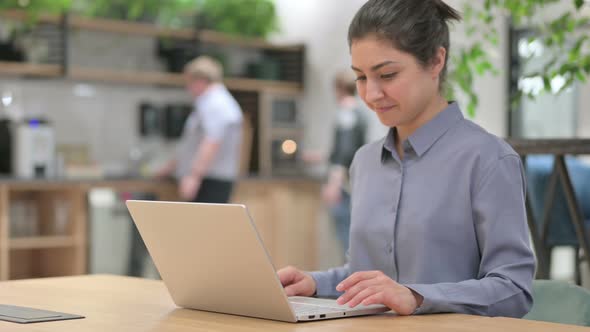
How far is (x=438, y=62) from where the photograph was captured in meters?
1.81

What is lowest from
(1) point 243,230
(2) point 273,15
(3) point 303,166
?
(3) point 303,166

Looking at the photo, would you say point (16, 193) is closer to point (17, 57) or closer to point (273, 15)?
point (17, 57)

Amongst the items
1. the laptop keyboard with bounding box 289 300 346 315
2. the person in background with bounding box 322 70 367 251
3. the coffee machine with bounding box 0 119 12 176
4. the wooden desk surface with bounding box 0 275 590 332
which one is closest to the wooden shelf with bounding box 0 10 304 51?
the coffee machine with bounding box 0 119 12 176

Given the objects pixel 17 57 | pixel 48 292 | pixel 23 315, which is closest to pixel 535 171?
pixel 48 292

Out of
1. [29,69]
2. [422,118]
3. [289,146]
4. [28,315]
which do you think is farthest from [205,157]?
[28,315]

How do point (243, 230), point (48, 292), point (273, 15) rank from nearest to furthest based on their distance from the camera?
1. point (243, 230)
2. point (48, 292)
3. point (273, 15)

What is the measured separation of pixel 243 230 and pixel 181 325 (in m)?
0.18

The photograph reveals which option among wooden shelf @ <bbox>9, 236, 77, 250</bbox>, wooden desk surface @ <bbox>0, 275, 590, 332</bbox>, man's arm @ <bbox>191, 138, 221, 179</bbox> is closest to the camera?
wooden desk surface @ <bbox>0, 275, 590, 332</bbox>

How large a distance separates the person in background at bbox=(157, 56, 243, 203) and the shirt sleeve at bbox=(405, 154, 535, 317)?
171 inches

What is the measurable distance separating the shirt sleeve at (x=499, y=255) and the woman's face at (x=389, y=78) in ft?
0.64

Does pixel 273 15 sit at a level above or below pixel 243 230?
above

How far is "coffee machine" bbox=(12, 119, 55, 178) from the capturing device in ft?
20.1

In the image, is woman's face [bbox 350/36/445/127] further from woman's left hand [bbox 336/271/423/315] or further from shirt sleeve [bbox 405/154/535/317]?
woman's left hand [bbox 336/271/423/315]

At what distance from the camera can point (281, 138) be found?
8055 millimetres
